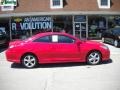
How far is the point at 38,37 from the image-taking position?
49.7ft

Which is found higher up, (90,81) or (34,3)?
(34,3)

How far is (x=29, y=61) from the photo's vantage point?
49.3ft

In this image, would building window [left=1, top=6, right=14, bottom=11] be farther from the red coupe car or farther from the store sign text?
the red coupe car

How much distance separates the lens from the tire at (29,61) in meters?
15.0

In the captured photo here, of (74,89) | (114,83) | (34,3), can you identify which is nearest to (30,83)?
(74,89)

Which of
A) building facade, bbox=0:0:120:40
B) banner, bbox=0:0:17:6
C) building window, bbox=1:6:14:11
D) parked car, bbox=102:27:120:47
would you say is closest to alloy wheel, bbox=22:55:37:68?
parked car, bbox=102:27:120:47

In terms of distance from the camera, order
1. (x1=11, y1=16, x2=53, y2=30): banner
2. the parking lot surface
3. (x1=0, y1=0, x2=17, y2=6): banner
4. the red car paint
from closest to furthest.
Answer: the parking lot surface
the red car paint
(x1=11, y1=16, x2=53, y2=30): banner
(x1=0, y1=0, x2=17, y2=6): banner

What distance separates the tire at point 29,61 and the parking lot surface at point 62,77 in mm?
267

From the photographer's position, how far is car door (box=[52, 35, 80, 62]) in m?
15.1

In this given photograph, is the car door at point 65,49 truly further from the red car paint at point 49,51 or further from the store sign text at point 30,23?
the store sign text at point 30,23

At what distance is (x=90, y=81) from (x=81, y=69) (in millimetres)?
2546

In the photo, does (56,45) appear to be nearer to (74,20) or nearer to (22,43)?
(22,43)

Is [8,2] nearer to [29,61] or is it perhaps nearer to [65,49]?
[29,61]

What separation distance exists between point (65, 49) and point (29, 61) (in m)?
1.64
